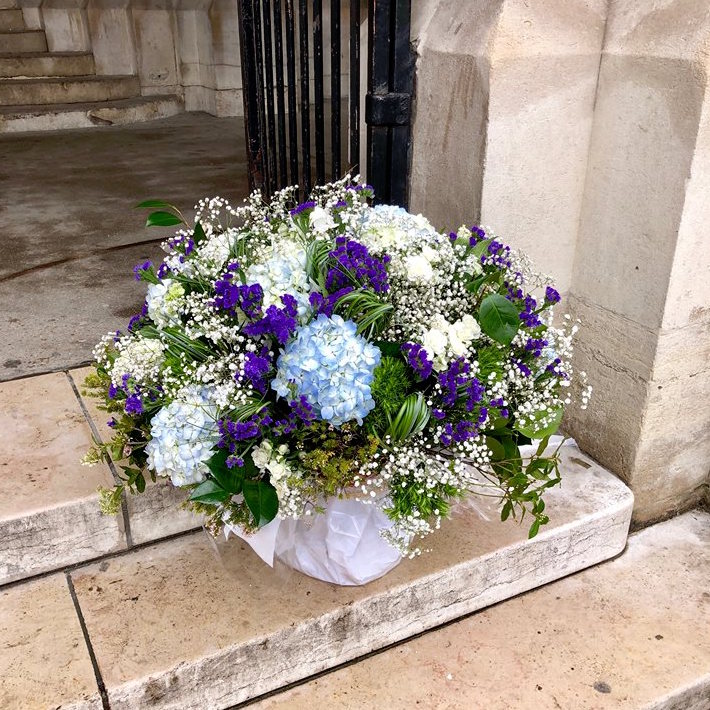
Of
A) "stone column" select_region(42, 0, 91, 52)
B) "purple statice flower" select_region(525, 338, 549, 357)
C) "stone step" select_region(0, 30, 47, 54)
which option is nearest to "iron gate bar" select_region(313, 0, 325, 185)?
"purple statice flower" select_region(525, 338, 549, 357)

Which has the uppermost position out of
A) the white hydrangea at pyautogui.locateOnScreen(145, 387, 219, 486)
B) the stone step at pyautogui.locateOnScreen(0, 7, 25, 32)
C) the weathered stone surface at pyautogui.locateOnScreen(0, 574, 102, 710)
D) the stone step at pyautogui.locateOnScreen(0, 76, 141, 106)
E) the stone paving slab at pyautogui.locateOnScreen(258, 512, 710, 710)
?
the stone step at pyautogui.locateOnScreen(0, 7, 25, 32)

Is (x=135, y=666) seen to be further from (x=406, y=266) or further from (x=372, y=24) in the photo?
(x=372, y=24)

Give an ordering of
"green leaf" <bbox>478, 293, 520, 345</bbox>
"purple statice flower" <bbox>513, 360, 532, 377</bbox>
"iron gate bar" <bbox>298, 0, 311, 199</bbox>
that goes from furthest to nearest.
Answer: "iron gate bar" <bbox>298, 0, 311, 199</bbox>
"purple statice flower" <bbox>513, 360, 532, 377</bbox>
"green leaf" <bbox>478, 293, 520, 345</bbox>

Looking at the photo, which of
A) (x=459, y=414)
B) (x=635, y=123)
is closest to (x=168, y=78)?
(x=635, y=123)

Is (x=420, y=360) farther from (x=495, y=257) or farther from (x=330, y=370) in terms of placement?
(x=495, y=257)

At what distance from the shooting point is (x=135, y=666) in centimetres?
156

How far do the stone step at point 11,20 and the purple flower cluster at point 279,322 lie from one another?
25.3 ft

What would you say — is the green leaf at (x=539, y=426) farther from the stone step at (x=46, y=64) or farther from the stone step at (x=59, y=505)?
the stone step at (x=46, y=64)

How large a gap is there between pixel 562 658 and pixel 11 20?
325 inches

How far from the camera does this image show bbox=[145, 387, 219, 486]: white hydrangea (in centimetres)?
140

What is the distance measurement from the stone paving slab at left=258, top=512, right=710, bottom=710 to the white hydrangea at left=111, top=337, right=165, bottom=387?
819mm

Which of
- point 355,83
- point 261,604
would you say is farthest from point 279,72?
point 261,604

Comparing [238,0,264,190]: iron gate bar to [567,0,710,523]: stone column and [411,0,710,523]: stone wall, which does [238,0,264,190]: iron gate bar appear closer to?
[411,0,710,523]: stone wall

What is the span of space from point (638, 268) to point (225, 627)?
141cm
